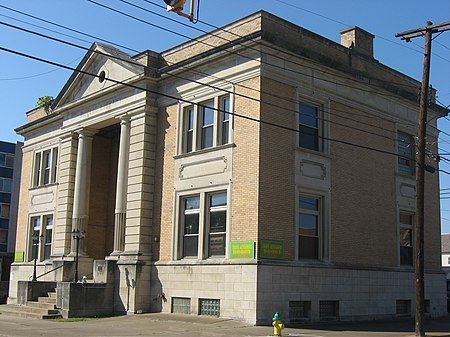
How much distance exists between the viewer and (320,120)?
24.9 m

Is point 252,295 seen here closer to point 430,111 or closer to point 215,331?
point 215,331

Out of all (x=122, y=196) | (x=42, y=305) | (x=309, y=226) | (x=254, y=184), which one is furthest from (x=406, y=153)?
(x=42, y=305)

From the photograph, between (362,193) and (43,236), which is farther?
(43,236)

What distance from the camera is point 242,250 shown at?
857 inches

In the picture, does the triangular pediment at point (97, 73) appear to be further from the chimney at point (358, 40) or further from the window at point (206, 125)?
the chimney at point (358, 40)

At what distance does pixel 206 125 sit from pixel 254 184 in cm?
426

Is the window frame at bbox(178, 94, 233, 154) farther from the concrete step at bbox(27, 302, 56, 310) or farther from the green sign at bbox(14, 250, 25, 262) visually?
the green sign at bbox(14, 250, 25, 262)

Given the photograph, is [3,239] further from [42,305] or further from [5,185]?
[42,305]

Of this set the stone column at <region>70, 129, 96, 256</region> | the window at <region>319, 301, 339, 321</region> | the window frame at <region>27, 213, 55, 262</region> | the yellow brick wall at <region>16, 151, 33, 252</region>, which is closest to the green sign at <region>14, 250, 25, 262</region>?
the yellow brick wall at <region>16, 151, 33, 252</region>

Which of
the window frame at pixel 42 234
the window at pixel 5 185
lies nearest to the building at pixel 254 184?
the window frame at pixel 42 234

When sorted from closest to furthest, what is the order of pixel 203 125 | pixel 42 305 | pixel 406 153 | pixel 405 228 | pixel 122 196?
1. pixel 203 125
2. pixel 42 305
3. pixel 122 196
4. pixel 405 228
5. pixel 406 153

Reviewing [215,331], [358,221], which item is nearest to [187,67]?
[358,221]

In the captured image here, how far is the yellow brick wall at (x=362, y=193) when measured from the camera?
976 inches

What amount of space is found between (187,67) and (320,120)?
19.3 ft
